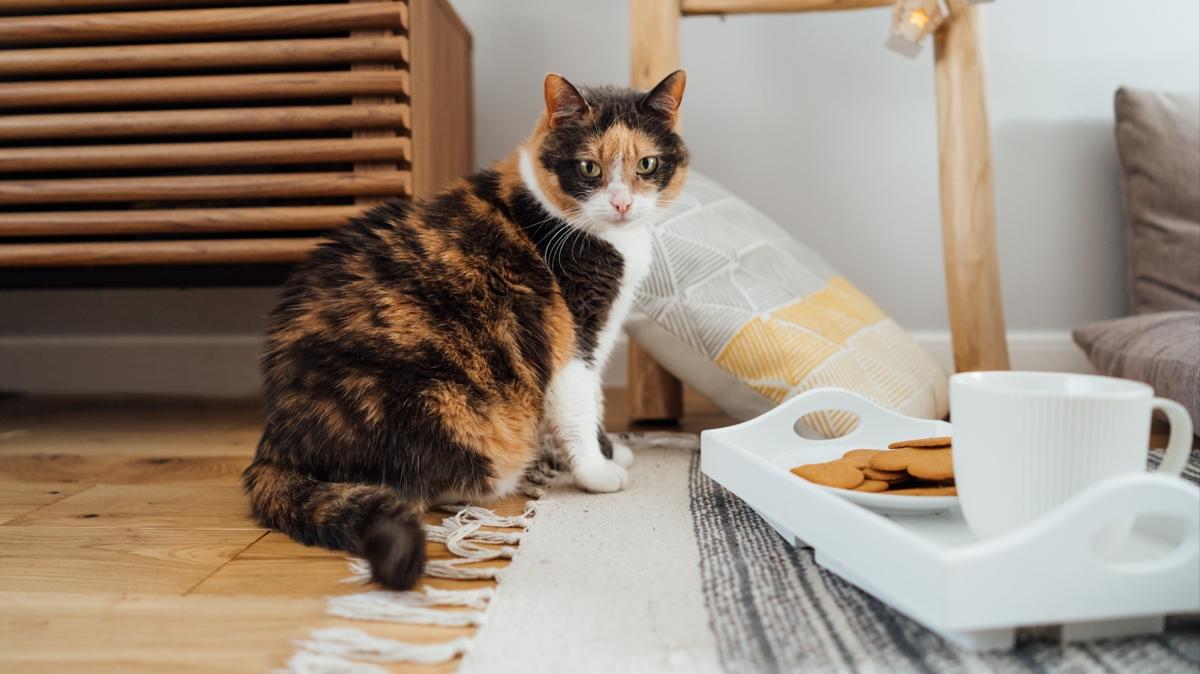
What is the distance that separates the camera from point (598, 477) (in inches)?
42.9

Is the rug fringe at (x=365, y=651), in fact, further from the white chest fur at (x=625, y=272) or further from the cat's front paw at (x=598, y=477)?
the white chest fur at (x=625, y=272)

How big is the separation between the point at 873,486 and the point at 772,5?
3.96 ft

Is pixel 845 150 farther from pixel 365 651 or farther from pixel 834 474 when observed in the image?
pixel 365 651

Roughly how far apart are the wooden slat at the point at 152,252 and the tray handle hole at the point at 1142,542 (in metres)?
1.31

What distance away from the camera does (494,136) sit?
6.84 ft

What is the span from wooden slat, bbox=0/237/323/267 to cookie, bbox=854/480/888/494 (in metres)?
1.10

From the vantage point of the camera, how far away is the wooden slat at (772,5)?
1.63 metres

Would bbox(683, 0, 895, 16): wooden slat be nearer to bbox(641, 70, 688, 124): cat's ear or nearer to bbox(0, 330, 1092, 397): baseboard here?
bbox(641, 70, 688, 124): cat's ear

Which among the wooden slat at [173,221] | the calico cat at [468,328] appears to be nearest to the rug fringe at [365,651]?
the calico cat at [468,328]

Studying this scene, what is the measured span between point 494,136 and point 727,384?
1089 millimetres

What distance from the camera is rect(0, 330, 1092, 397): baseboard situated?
6.79ft

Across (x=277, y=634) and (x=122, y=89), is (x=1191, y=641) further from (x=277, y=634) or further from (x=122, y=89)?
(x=122, y=89)

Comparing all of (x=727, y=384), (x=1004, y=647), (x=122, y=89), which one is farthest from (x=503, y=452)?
(x=122, y=89)

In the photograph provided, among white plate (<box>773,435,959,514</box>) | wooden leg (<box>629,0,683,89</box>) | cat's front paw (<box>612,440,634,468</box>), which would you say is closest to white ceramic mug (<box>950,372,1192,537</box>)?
white plate (<box>773,435,959,514</box>)
